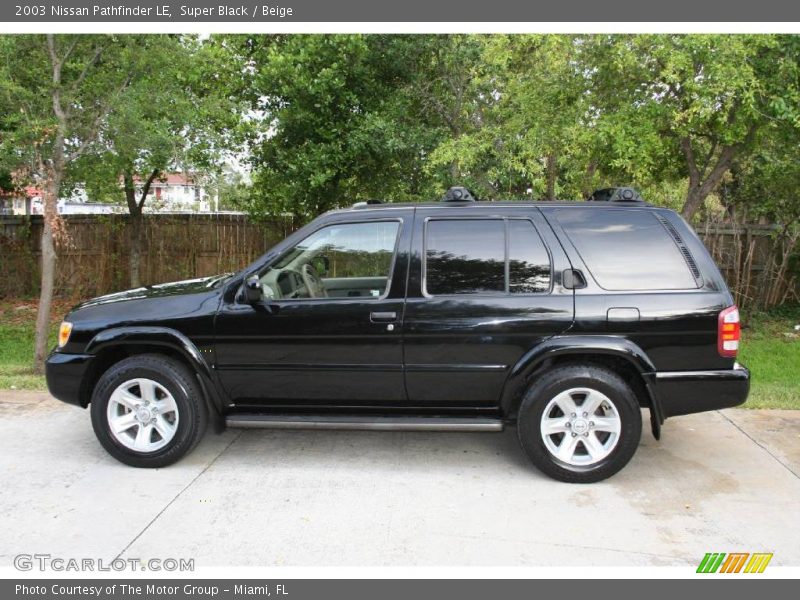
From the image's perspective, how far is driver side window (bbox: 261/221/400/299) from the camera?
4.48m

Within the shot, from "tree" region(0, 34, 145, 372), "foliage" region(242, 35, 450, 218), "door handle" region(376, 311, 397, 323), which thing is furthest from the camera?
"foliage" region(242, 35, 450, 218)

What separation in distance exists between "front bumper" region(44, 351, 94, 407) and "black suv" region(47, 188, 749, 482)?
0.01m

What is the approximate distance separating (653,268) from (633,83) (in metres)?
4.59

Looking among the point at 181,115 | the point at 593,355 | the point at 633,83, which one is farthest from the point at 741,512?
the point at 181,115

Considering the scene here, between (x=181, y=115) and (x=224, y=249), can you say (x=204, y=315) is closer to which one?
(x=181, y=115)

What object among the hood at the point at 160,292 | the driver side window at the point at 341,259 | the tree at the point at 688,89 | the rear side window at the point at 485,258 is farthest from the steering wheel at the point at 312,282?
the tree at the point at 688,89

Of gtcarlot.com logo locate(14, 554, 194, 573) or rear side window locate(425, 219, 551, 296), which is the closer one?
gtcarlot.com logo locate(14, 554, 194, 573)

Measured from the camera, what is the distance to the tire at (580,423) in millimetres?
4184

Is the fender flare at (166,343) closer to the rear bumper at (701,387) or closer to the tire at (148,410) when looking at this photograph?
the tire at (148,410)

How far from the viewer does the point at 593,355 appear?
14.1 ft

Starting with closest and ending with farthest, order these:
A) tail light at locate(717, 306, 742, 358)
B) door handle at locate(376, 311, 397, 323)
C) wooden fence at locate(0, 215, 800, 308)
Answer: tail light at locate(717, 306, 742, 358) < door handle at locate(376, 311, 397, 323) < wooden fence at locate(0, 215, 800, 308)

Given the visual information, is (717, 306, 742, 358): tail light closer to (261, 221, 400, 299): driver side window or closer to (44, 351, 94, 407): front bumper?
(261, 221, 400, 299): driver side window

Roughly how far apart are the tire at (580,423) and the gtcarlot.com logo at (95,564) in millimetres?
2246

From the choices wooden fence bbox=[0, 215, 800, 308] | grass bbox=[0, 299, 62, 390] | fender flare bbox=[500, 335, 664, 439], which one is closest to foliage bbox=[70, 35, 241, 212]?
grass bbox=[0, 299, 62, 390]
